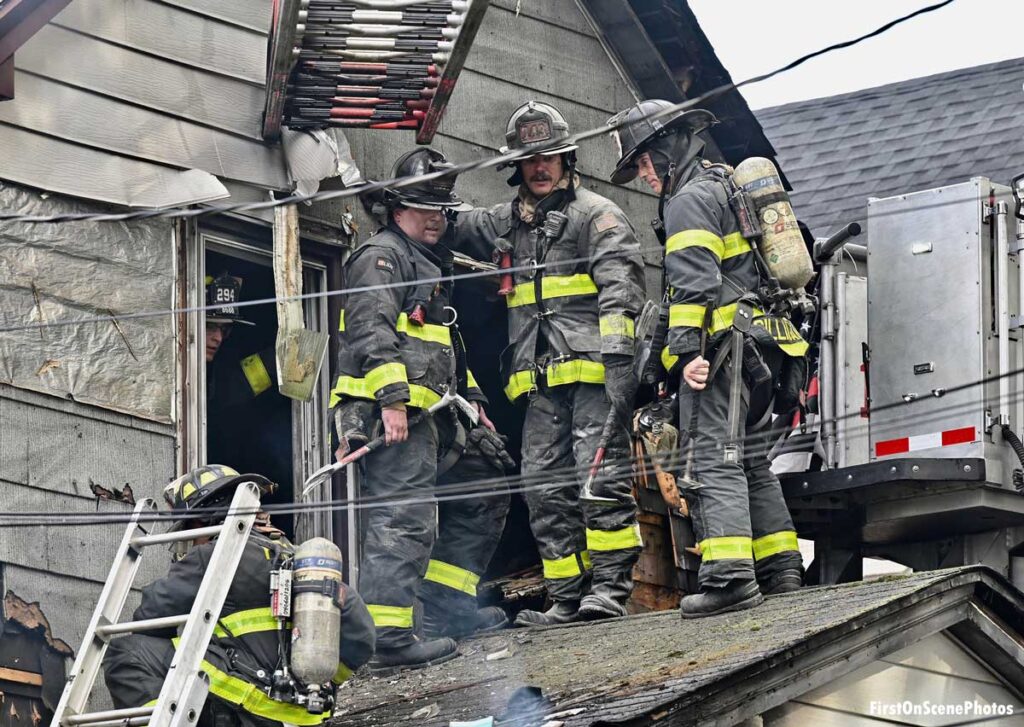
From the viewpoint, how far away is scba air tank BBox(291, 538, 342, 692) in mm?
8188

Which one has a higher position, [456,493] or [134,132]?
[134,132]

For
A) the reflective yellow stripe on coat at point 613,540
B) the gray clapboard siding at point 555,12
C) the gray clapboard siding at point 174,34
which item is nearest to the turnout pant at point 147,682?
the reflective yellow stripe on coat at point 613,540

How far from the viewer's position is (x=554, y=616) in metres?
10.1

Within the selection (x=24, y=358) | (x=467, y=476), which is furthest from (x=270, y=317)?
(x=24, y=358)

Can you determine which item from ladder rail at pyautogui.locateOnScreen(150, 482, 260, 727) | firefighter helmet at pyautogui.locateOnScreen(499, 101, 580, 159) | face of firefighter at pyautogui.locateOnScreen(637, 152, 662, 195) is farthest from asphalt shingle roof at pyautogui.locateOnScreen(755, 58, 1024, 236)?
ladder rail at pyautogui.locateOnScreen(150, 482, 260, 727)

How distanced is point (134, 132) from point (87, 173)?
0.38 meters

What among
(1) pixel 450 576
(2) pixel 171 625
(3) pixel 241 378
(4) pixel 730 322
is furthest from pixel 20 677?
(4) pixel 730 322

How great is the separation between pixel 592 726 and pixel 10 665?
9.51 feet

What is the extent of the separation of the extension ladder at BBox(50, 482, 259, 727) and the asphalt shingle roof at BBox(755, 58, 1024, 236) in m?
7.65

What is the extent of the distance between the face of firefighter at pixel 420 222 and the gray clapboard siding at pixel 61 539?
218 cm

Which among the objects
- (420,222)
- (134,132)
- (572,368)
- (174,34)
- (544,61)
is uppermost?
(544,61)

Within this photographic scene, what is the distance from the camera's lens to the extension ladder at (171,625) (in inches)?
309

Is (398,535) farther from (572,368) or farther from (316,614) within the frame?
(316,614)

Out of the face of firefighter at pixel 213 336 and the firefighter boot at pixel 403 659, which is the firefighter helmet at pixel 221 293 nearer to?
the face of firefighter at pixel 213 336
